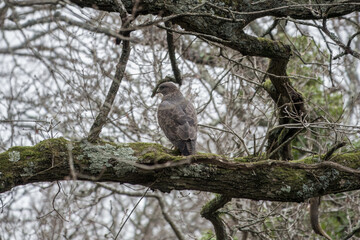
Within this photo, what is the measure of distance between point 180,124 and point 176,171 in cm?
196

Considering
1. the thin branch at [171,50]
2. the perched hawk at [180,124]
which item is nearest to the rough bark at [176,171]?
the perched hawk at [180,124]

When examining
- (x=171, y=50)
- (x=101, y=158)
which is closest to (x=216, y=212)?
(x=101, y=158)

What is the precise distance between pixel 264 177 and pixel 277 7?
6.24 ft

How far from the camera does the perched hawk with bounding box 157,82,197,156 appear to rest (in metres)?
6.12

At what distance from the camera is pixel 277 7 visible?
5.28 m

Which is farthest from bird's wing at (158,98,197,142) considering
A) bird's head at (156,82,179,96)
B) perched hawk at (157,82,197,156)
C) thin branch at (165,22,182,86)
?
bird's head at (156,82,179,96)

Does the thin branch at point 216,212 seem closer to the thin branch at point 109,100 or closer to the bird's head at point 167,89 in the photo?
the thin branch at point 109,100

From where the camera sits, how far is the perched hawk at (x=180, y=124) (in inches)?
241

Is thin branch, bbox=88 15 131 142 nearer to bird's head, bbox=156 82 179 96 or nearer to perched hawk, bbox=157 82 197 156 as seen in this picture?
perched hawk, bbox=157 82 197 156

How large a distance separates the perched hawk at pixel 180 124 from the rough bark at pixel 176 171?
93 cm

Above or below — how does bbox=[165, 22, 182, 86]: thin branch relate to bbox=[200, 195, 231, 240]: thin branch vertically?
above

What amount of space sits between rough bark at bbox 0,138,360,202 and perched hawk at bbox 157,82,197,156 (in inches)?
36.5

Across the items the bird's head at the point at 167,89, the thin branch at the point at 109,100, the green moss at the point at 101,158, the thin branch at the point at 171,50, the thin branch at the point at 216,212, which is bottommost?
the thin branch at the point at 216,212

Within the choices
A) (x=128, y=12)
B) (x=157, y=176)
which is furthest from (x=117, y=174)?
(x=128, y=12)
